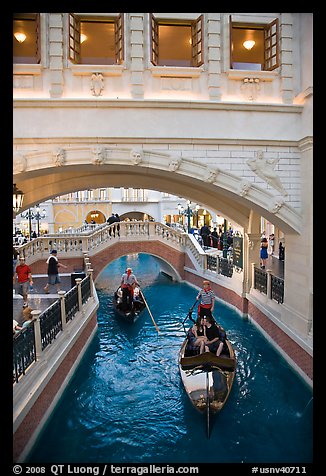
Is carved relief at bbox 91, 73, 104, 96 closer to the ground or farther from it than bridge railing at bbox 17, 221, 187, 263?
farther from it

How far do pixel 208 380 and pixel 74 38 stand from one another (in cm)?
478

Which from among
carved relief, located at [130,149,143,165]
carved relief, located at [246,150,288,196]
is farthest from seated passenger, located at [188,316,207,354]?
carved relief, located at [130,149,143,165]

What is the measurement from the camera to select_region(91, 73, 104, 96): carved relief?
14.3 ft

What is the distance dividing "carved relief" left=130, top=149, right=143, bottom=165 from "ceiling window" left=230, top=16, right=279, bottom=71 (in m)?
1.77

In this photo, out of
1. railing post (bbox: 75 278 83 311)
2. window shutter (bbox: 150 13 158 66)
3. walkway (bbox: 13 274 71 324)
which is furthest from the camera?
railing post (bbox: 75 278 83 311)

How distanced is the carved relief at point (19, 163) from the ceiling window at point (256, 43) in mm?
3074

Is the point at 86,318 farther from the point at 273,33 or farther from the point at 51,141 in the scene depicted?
the point at 273,33

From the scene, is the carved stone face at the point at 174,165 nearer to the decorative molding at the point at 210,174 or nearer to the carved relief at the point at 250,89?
the decorative molding at the point at 210,174

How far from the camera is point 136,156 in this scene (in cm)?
437

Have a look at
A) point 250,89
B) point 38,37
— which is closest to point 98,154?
point 38,37

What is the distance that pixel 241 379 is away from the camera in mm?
5254

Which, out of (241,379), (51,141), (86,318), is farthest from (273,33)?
(86,318)

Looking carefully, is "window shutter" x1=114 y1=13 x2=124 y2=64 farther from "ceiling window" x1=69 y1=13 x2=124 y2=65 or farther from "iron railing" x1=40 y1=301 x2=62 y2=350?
"iron railing" x1=40 y1=301 x2=62 y2=350

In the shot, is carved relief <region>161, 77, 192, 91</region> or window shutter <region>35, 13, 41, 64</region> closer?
window shutter <region>35, 13, 41, 64</region>
